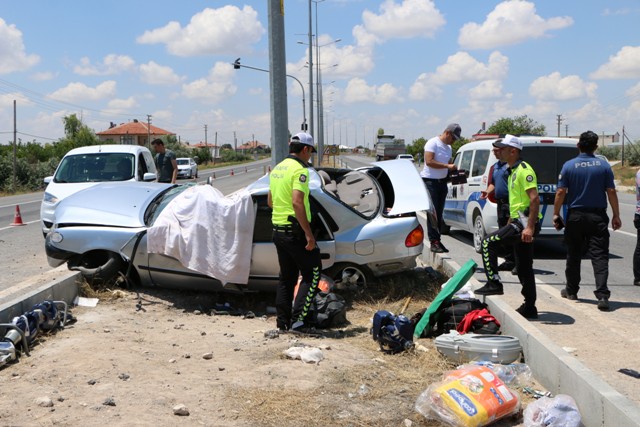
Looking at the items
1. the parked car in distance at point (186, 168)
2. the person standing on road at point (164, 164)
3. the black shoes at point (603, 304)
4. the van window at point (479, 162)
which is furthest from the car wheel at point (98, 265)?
the parked car in distance at point (186, 168)

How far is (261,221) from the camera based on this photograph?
7.23 metres

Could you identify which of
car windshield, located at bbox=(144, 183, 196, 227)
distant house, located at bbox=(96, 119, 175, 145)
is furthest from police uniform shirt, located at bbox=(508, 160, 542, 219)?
distant house, located at bbox=(96, 119, 175, 145)

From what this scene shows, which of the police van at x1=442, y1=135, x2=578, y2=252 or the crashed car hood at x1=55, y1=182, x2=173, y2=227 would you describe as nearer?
the crashed car hood at x1=55, y1=182, x2=173, y2=227

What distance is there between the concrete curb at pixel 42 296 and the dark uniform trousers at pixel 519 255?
429 cm

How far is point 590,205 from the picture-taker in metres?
7.05

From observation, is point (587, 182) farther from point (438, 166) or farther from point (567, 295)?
point (438, 166)

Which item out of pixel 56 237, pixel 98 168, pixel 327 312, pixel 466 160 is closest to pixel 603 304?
pixel 327 312

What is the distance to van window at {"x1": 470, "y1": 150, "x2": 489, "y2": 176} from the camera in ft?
36.9

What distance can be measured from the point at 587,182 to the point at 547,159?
3.56 meters

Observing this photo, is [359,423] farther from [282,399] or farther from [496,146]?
[496,146]

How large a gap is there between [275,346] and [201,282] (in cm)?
190

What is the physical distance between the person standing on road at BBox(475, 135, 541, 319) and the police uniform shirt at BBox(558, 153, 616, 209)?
2.59 feet

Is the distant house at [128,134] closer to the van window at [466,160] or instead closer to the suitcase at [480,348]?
the van window at [466,160]

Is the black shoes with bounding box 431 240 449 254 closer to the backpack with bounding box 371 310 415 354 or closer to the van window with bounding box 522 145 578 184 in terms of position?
the van window with bounding box 522 145 578 184
